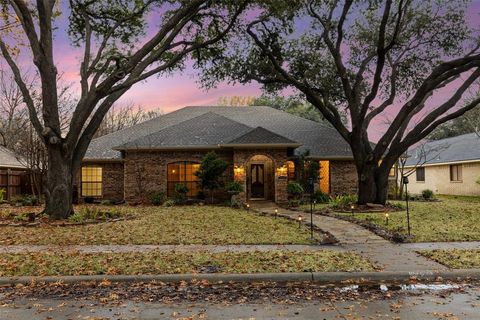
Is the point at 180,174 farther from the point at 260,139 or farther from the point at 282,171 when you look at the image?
the point at 282,171

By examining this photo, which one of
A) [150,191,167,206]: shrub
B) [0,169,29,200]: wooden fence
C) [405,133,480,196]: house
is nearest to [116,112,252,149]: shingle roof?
[150,191,167,206]: shrub

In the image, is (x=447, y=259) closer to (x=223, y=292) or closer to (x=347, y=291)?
(x=347, y=291)

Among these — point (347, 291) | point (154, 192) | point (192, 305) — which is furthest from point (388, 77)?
point (192, 305)

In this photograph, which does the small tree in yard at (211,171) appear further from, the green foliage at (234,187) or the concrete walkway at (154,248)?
the concrete walkway at (154,248)

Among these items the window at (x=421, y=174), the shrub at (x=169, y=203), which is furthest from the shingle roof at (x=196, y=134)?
the window at (x=421, y=174)

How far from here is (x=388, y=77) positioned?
2247cm

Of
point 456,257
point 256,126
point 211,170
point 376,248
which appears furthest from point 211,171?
point 456,257

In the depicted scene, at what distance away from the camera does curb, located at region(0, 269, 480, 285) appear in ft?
22.8

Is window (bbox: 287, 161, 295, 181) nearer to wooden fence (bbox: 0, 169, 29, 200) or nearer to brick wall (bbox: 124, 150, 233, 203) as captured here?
brick wall (bbox: 124, 150, 233, 203)

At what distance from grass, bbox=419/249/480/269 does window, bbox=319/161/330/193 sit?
1486 centimetres

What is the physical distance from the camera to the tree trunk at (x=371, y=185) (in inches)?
727

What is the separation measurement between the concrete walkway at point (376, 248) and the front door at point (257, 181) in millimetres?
10765

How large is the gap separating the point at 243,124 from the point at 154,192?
666 centimetres

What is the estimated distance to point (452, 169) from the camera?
30.9m
